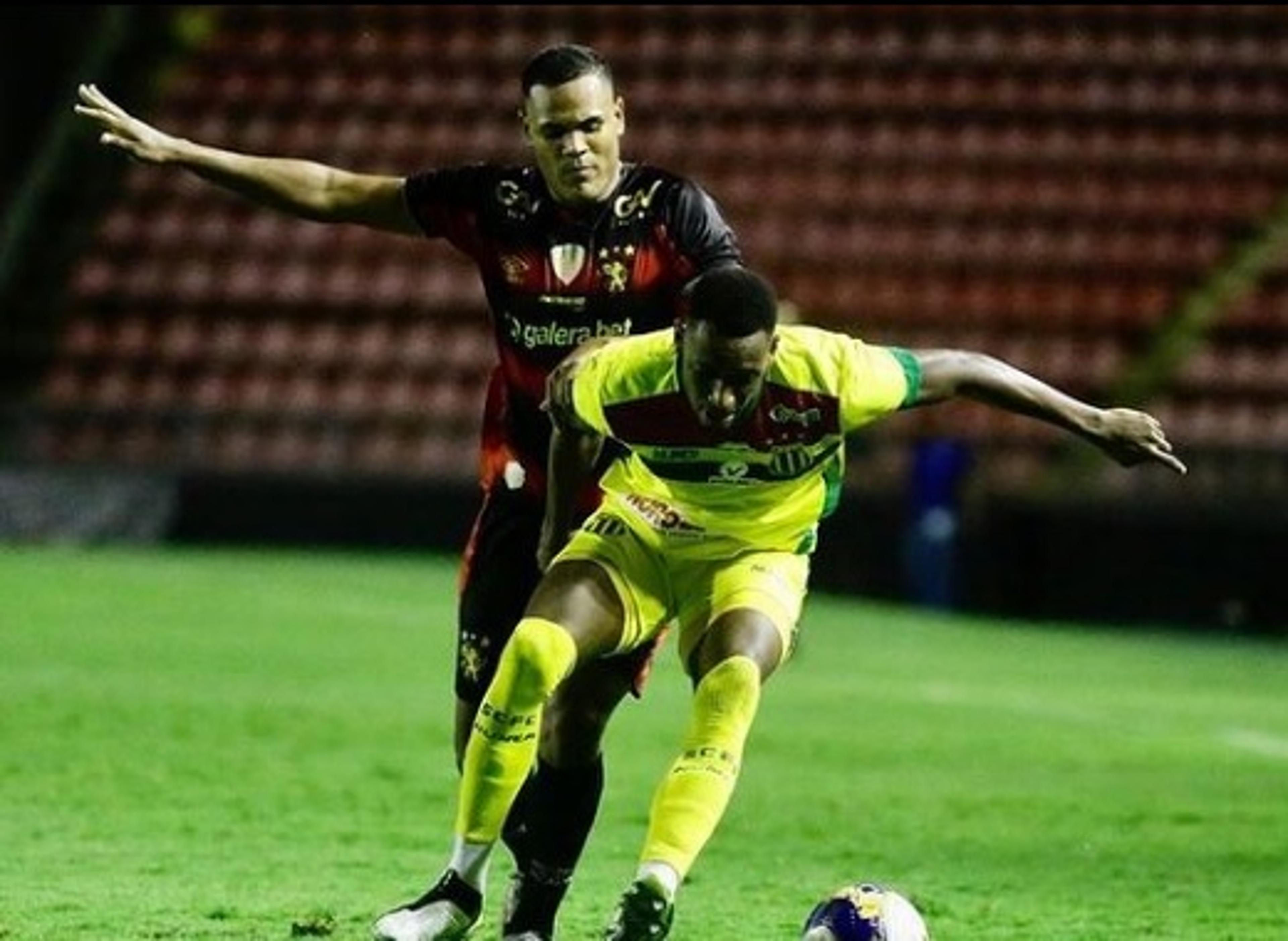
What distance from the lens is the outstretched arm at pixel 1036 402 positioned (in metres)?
6.07

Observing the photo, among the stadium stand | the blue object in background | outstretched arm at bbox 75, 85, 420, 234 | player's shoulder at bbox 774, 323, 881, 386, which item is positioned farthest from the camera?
the stadium stand

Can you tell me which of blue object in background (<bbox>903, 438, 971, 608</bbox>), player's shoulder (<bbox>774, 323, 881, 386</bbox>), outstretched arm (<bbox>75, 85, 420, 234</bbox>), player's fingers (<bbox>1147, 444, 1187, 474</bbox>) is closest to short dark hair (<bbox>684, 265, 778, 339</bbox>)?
player's shoulder (<bbox>774, 323, 881, 386</bbox>)

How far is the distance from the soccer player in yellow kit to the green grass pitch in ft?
2.69

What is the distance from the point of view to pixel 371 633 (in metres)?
14.6

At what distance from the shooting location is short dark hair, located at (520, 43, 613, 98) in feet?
20.7

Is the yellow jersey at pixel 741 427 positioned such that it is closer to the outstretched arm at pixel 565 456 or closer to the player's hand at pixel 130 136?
the outstretched arm at pixel 565 456

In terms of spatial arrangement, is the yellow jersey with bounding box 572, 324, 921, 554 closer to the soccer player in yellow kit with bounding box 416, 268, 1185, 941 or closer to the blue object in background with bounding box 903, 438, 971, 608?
the soccer player in yellow kit with bounding box 416, 268, 1185, 941

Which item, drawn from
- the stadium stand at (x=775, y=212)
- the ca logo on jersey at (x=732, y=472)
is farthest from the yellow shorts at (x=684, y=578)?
the stadium stand at (x=775, y=212)

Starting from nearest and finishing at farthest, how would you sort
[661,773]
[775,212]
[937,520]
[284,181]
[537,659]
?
1. [537,659]
2. [284,181]
3. [661,773]
4. [937,520]
5. [775,212]

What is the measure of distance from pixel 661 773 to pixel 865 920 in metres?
4.28

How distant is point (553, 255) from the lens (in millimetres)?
6445

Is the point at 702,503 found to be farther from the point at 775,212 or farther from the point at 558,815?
the point at 775,212

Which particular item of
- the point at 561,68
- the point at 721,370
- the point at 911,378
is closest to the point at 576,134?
the point at 561,68

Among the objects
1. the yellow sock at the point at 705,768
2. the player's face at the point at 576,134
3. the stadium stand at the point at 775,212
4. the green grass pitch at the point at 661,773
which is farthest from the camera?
the stadium stand at the point at 775,212
